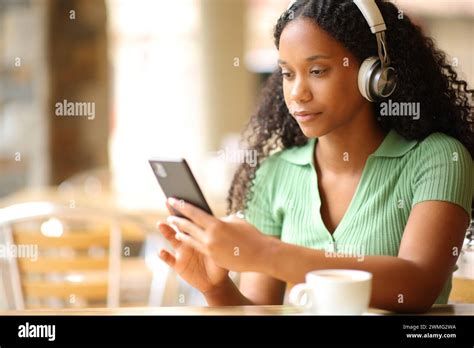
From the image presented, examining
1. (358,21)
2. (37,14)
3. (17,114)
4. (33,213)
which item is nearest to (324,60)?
(358,21)

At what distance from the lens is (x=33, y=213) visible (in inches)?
53.6

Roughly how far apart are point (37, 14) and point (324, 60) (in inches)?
95.3

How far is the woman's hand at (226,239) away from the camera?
94 centimetres

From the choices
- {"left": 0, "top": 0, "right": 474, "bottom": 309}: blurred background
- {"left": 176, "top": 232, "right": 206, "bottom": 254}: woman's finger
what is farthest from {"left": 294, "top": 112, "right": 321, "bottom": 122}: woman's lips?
{"left": 0, "top": 0, "right": 474, "bottom": 309}: blurred background


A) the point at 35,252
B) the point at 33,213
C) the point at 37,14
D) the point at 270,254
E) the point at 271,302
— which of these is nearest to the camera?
the point at 270,254

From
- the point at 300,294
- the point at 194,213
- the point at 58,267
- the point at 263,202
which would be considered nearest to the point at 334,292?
the point at 300,294

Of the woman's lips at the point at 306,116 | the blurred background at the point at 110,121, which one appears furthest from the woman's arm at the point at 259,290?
the blurred background at the point at 110,121

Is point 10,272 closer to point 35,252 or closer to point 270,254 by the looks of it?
point 35,252

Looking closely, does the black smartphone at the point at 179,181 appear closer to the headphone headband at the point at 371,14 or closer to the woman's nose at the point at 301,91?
the woman's nose at the point at 301,91

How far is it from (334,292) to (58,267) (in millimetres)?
745

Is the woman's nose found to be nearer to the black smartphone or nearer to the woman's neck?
the woman's neck

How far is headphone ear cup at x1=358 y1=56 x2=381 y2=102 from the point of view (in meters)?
0.99

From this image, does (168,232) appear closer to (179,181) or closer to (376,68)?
(179,181)

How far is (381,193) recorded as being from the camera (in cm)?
105
